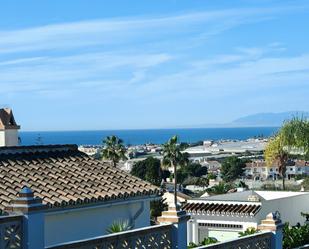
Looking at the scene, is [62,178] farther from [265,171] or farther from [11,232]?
[265,171]

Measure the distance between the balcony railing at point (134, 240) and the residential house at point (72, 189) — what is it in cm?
221

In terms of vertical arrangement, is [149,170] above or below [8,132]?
below

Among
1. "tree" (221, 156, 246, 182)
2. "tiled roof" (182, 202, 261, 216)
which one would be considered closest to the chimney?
"tiled roof" (182, 202, 261, 216)

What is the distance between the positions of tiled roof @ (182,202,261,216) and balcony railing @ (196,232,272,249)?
44.9ft

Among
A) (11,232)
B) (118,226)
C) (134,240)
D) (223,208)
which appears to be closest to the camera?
(11,232)

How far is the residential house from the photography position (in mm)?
11695

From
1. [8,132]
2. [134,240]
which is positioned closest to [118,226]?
[134,240]

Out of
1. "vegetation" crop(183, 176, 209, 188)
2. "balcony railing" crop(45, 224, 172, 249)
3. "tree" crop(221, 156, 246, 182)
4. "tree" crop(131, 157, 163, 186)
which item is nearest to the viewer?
"balcony railing" crop(45, 224, 172, 249)

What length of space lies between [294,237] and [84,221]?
981cm

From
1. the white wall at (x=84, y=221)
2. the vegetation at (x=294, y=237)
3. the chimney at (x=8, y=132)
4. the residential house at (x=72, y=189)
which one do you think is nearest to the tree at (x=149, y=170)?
the vegetation at (x=294, y=237)

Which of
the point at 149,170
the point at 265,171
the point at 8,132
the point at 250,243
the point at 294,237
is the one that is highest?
the point at 8,132

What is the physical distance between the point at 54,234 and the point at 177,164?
160 ft

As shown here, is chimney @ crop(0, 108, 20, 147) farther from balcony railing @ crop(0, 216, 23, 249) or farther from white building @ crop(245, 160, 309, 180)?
white building @ crop(245, 160, 309, 180)

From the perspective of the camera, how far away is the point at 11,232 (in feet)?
24.7
